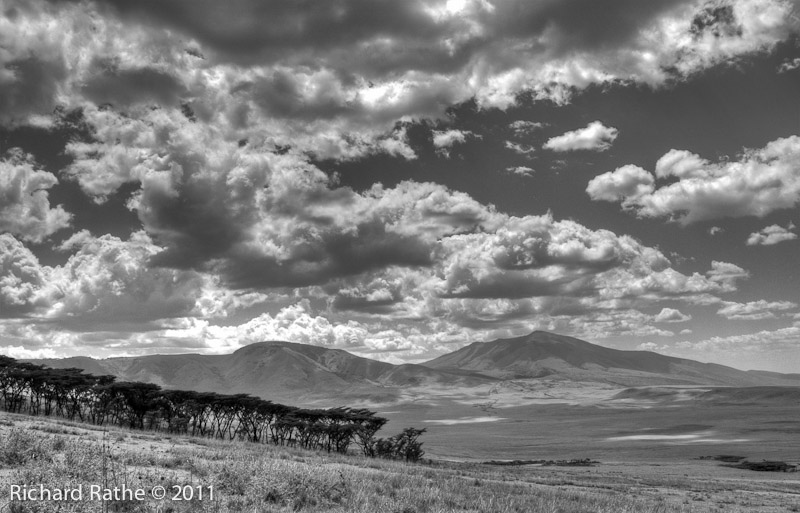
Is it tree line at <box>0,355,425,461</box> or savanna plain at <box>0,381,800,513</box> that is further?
tree line at <box>0,355,425,461</box>

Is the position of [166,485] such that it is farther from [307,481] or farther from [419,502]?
[419,502]

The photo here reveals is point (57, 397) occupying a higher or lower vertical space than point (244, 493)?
lower

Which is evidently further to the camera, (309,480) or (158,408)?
(158,408)

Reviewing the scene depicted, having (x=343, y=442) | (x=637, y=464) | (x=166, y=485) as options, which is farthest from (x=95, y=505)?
(x=637, y=464)

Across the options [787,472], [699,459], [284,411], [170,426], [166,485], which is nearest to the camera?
[166,485]

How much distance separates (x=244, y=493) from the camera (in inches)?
493

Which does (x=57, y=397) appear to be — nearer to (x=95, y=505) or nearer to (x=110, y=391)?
(x=110, y=391)

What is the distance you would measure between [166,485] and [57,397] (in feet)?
250

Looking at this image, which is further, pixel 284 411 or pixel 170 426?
pixel 284 411

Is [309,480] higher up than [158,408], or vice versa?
[309,480]

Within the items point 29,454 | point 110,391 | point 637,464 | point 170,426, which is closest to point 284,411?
point 170,426

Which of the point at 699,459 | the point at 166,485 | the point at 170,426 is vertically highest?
the point at 166,485

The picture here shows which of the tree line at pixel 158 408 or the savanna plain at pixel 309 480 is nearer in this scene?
the savanna plain at pixel 309 480

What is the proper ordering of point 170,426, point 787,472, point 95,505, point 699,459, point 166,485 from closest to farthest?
point 95,505, point 166,485, point 787,472, point 170,426, point 699,459
